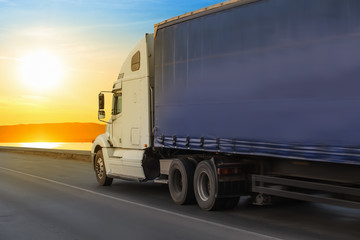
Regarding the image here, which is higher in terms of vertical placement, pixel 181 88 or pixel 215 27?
pixel 215 27

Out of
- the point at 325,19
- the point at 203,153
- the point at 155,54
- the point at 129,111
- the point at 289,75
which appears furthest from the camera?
the point at 129,111

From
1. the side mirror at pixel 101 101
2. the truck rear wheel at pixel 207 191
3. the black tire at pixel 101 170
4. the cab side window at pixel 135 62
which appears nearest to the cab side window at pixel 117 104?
the side mirror at pixel 101 101

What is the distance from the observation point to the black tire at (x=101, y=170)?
16062 millimetres

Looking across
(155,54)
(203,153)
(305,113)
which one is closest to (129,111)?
(155,54)

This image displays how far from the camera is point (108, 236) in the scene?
8562 mm

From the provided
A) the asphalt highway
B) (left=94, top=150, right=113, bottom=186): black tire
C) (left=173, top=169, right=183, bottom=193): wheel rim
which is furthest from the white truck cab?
(left=173, top=169, right=183, bottom=193): wheel rim

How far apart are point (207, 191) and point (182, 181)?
80 centimetres

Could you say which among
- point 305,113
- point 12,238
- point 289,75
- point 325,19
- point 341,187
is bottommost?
point 12,238

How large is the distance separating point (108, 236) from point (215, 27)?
178 inches

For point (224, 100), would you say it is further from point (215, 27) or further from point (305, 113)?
point (305, 113)

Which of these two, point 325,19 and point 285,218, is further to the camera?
point 285,218

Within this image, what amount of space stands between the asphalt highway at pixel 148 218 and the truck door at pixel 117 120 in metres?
1.48

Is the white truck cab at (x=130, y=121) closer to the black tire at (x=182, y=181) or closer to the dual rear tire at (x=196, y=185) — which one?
the black tire at (x=182, y=181)

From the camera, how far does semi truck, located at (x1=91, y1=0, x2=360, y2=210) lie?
828 cm
